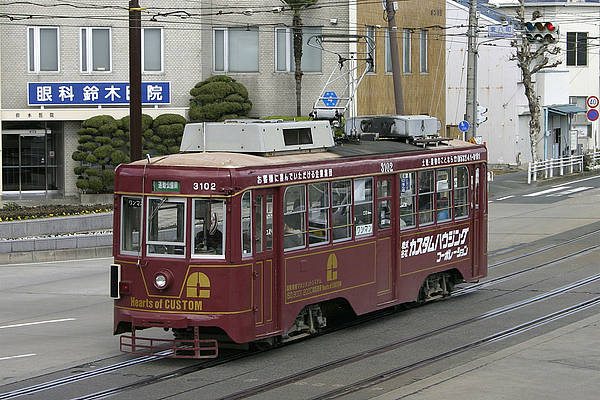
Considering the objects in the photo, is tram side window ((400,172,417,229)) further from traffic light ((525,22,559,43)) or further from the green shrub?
the green shrub

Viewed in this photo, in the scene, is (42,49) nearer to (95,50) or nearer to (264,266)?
(95,50)

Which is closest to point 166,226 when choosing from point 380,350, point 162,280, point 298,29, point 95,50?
point 162,280

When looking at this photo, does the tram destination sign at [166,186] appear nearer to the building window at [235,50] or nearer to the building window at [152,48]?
the building window at [152,48]

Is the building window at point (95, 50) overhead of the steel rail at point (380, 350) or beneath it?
overhead

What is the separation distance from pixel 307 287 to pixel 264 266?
3.26 ft

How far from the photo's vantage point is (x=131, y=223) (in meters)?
13.0

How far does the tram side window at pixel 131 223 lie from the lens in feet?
42.4

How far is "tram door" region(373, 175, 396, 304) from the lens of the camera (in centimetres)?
1530

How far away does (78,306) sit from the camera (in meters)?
18.3

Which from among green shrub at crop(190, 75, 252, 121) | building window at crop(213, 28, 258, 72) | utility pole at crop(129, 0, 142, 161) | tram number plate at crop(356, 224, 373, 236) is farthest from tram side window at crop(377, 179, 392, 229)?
building window at crop(213, 28, 258, 72)

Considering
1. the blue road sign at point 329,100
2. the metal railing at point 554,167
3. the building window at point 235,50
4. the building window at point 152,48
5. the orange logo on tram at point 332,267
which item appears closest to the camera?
the orange logo on tram at point 332,267

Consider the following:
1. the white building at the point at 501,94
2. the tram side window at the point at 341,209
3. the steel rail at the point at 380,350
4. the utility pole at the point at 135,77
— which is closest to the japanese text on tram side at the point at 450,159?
the tram side window at the point at 341,209

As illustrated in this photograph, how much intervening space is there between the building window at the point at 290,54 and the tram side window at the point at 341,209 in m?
22.3

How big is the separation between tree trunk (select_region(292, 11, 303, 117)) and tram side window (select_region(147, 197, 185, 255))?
2296 cm
